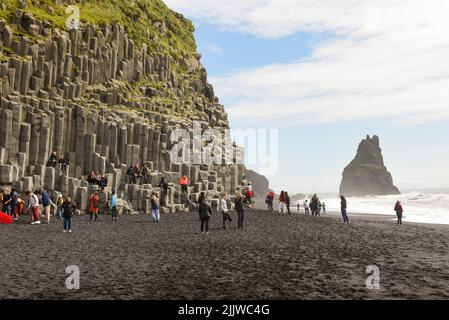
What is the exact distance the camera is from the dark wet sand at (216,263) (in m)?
10.6

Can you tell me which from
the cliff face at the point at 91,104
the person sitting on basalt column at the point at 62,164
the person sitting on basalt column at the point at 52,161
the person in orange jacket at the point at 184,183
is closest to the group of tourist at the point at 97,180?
the cliff face at the point at 91,104

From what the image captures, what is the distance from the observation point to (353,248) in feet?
61.5

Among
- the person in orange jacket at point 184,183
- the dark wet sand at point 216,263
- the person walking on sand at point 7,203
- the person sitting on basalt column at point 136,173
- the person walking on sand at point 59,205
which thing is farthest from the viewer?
the person in orange jacket at point 184,183

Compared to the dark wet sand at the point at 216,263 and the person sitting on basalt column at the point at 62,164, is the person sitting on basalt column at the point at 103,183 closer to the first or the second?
the person sitting on basalt column at the point at 62,164

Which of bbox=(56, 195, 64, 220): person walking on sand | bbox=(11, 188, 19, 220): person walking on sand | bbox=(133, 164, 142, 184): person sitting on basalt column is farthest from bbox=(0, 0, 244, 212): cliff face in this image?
bbox=(11, 188, 19, 220): person walking on sand

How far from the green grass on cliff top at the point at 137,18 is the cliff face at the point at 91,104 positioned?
20 centimetres

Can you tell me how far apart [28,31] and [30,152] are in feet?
47.9

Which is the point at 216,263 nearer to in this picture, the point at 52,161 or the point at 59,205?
the point at 59,205

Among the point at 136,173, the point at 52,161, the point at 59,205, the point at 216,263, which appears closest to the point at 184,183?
the point at 136,173

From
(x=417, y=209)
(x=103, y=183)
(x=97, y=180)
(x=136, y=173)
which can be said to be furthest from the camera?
(x=417, y=209)

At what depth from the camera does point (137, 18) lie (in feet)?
189

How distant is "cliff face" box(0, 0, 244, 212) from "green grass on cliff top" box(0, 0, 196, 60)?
8.1 inches

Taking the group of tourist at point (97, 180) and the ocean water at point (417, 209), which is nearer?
the group of tourist at point (97, 180)

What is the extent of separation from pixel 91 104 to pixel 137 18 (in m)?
22.6
